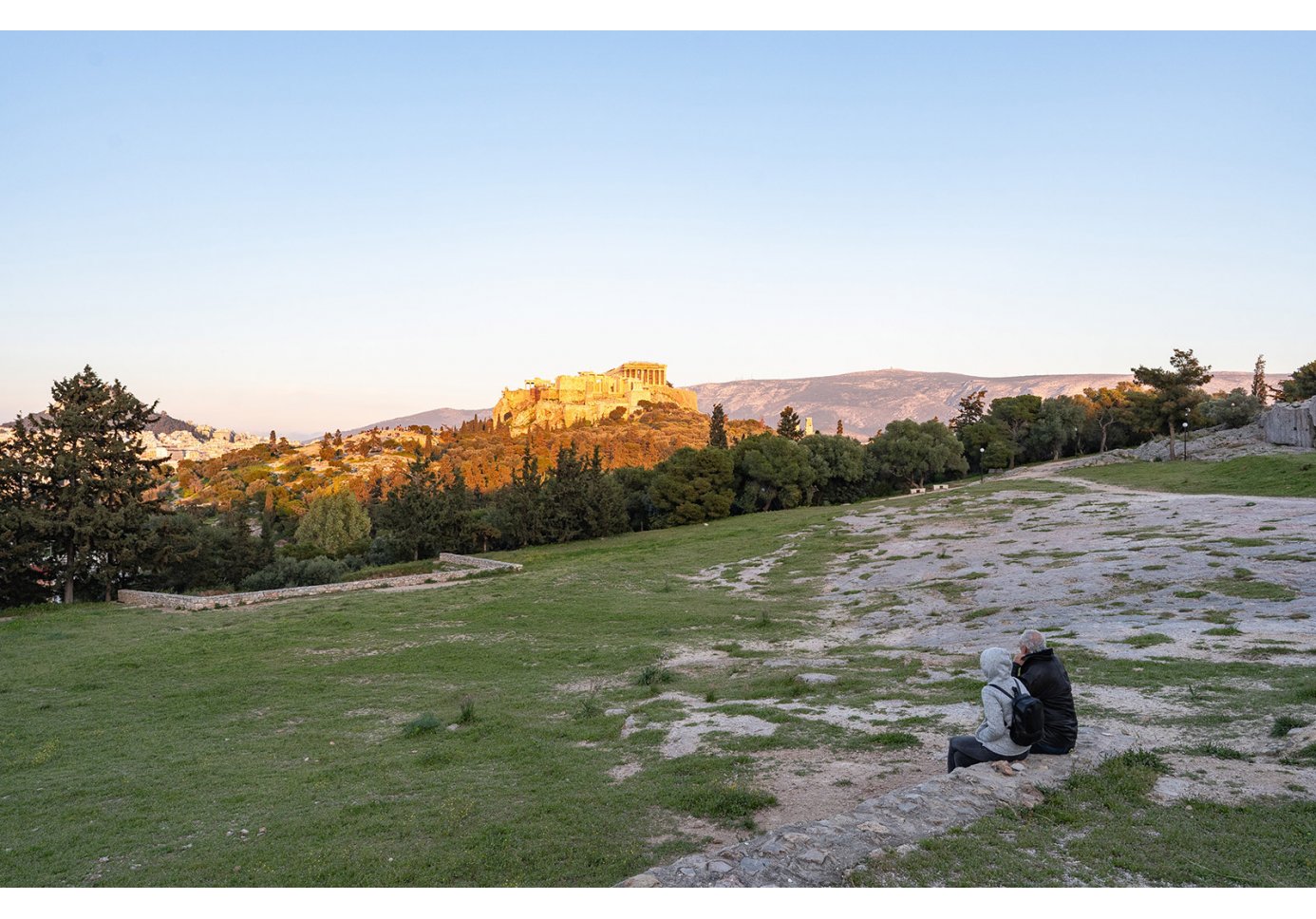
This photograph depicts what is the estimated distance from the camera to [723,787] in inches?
386

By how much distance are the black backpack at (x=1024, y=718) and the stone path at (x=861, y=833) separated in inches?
12.2

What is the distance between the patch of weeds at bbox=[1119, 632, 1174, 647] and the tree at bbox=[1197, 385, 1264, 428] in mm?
77420

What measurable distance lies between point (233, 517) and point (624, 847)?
63768 millimetres

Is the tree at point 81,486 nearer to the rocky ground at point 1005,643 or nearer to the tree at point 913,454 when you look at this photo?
the rocky ground at point 1005,643

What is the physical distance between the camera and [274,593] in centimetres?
3847

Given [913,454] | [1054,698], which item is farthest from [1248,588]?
Result: [913,454]

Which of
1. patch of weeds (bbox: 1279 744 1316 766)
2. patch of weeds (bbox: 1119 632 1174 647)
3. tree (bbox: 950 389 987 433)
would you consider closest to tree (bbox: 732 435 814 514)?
tree (bbox: 950 389 987 433)

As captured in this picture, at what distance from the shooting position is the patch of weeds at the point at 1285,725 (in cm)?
971

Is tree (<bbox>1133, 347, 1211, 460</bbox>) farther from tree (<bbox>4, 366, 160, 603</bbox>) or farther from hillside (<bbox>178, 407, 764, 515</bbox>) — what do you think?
tree (<bbox>4, 366, 160, 603</bbox>)

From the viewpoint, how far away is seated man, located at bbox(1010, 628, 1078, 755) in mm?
9117

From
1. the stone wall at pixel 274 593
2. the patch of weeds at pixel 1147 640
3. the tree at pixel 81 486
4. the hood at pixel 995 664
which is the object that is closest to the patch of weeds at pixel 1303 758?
the hood at pixel 995 664

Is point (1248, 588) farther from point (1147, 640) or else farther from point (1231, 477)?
point (1231, 477)

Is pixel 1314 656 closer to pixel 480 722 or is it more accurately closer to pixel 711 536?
pixel 480 722

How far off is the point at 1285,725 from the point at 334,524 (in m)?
85.3
